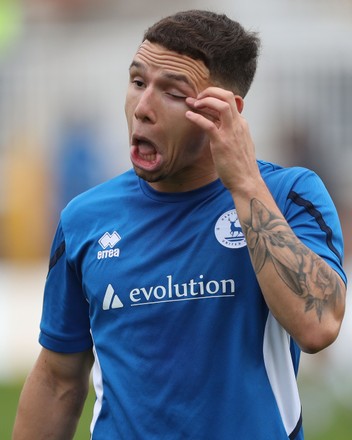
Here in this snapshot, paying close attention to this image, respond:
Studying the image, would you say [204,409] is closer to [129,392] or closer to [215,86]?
[129,392]

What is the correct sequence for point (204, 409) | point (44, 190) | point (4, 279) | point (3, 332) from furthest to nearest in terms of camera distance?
1. point (44, 190)
2. point (4, 279)
3. point (3, 332)
4. point (204, 409)

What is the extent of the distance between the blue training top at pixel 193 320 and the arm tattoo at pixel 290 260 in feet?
0.34

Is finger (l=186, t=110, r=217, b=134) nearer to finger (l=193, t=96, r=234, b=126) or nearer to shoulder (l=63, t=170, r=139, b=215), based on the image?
finger (l=193, t=96, r=234, b=126)

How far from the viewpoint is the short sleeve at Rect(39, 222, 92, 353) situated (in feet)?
15.0

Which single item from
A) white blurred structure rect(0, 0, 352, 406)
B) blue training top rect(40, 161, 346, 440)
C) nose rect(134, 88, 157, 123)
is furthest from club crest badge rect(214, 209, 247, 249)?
white blurred structure rect(0, 0, 352, 406)

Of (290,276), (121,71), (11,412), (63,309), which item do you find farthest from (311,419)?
(121,71)

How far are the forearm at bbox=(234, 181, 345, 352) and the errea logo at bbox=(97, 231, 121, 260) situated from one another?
0.52 meters

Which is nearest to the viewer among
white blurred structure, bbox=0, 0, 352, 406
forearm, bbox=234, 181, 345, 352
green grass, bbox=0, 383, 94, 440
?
forearm, bbox=234, 181, 345, 352

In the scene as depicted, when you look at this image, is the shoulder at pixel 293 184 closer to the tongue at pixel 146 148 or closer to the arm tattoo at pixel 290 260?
the arm tattoo at pixel 290 260

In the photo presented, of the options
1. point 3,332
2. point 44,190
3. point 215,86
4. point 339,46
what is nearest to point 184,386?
point 215,86

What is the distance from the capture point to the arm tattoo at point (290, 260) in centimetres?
395

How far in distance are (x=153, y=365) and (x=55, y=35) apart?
1809 centimetres

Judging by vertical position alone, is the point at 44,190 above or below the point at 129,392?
below

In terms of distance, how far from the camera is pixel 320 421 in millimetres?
10312
